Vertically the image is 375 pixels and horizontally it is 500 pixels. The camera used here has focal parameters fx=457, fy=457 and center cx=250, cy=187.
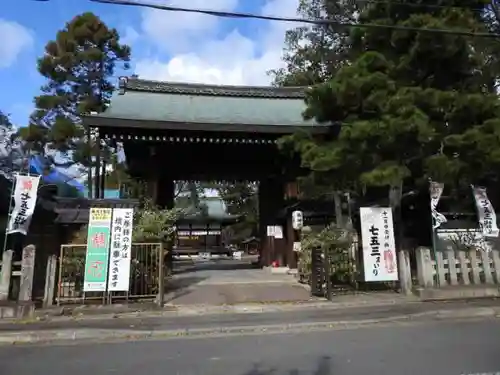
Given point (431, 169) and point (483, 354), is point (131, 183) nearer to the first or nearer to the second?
point (431, 169)

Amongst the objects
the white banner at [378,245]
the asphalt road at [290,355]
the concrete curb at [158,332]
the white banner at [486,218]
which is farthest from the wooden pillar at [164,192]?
the white banner at [486,218]

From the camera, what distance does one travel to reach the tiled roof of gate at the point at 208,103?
16406 mm

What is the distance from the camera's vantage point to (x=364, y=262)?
11867 millimetres

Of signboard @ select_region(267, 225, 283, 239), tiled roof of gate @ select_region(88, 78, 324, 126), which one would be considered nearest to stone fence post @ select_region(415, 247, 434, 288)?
tiled roof of gate @ select_region(88, 78, 324, 126)

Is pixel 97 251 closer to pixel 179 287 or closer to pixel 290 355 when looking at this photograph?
pixel 179 287

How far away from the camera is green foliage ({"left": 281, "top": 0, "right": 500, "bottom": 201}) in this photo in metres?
10.9

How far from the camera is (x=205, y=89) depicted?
65.3ft

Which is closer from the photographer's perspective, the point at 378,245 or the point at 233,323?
the point at 233,323

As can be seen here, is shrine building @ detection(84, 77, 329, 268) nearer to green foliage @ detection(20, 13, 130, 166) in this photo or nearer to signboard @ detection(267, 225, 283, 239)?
signboard @ detection(267, 225, 283, 239)

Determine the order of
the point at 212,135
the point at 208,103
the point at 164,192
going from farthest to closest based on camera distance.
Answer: the point at 208,103, the point at 164,192, the point at 212,135

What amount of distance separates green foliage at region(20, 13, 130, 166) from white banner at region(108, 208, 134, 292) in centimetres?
1639

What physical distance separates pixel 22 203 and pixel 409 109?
9.59 metres

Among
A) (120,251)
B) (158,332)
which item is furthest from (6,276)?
(158,332)

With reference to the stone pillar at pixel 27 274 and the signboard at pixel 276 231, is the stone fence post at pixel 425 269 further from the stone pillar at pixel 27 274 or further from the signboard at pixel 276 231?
the stone pillar at pixel 27 274
